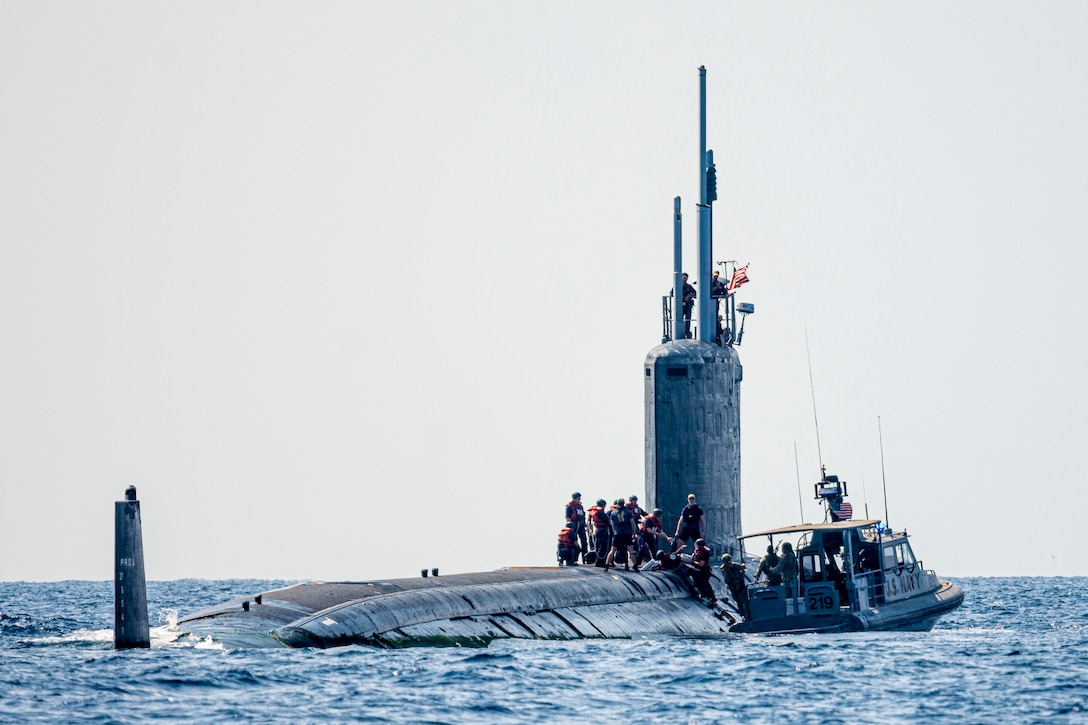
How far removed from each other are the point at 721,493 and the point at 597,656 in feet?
28.3

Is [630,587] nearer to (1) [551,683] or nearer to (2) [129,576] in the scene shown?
(1) [551,683]

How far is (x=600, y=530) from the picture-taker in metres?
30.7


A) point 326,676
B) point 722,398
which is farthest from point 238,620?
point 722,398

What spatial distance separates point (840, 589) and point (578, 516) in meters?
5.54

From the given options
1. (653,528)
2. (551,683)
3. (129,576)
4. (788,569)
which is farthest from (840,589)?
(129,576)

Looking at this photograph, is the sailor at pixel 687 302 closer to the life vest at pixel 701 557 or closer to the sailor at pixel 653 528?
the sailor at pixel 653 528

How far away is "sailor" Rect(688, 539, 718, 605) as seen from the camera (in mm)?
29328

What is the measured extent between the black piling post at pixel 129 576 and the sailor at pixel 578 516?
36.0ft

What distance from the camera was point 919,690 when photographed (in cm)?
2052

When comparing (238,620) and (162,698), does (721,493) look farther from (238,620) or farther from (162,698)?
(162,698)

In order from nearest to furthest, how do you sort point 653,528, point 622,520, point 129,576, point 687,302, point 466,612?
point 129,576, point 466,612, point 622,520, point 653,528, point 687,302

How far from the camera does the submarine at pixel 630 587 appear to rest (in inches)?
918

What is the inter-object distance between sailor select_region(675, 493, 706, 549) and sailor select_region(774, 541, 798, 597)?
171 centimetres

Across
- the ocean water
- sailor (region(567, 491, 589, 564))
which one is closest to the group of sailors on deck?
sailor (region(567, 491, 589, 564))
